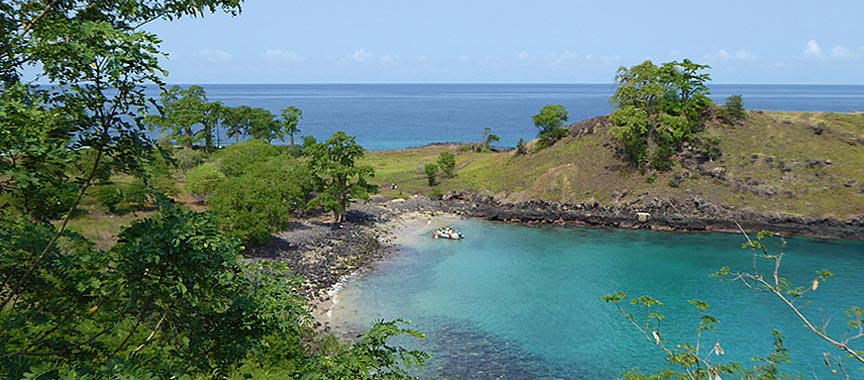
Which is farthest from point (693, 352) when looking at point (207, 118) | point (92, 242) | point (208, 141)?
point (208, 141)

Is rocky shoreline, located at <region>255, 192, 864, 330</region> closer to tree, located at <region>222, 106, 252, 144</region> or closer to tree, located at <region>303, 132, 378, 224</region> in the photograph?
tree, located at <region>303, 132, 378, 224</region>

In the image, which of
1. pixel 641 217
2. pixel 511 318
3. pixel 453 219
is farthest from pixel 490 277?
pixel 641 217

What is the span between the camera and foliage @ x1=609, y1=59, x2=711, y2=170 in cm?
6550

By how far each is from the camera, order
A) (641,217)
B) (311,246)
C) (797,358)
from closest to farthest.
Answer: (797,358)
(311,246)
(641,217)

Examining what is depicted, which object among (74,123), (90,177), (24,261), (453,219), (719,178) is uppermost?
(74,123)

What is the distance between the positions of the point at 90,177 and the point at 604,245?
161 ft

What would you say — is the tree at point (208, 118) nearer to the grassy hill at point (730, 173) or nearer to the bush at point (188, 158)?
the bush at point (188, 158)

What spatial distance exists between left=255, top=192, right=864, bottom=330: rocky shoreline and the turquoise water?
87.1 inches

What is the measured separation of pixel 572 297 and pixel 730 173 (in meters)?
37.4

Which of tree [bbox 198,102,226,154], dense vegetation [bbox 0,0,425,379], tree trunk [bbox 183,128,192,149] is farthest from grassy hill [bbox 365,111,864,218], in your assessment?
dense vegetation [bbox 0,0,425,379]

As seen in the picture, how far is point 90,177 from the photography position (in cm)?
667

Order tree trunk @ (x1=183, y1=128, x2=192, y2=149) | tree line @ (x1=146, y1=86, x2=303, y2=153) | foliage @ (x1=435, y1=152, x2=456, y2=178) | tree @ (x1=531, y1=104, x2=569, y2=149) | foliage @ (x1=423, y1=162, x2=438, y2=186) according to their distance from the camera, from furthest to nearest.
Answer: tree @ (x1=531, y1=104, x2=569, y2=149)
tree trunk @ (x1=183, y1=128, x2=192, y2=149)
foliage @ (x1=435, y1=152, x2=456, y2=178)
tree line @ (x1=146, y1=86, x2=303, y2=153)
foliage @ (x1=423, y1=162, x2=438, y2=186)

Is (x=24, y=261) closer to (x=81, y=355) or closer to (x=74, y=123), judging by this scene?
(x=81, y=355)

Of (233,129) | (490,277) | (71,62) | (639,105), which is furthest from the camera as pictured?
(233,129)
